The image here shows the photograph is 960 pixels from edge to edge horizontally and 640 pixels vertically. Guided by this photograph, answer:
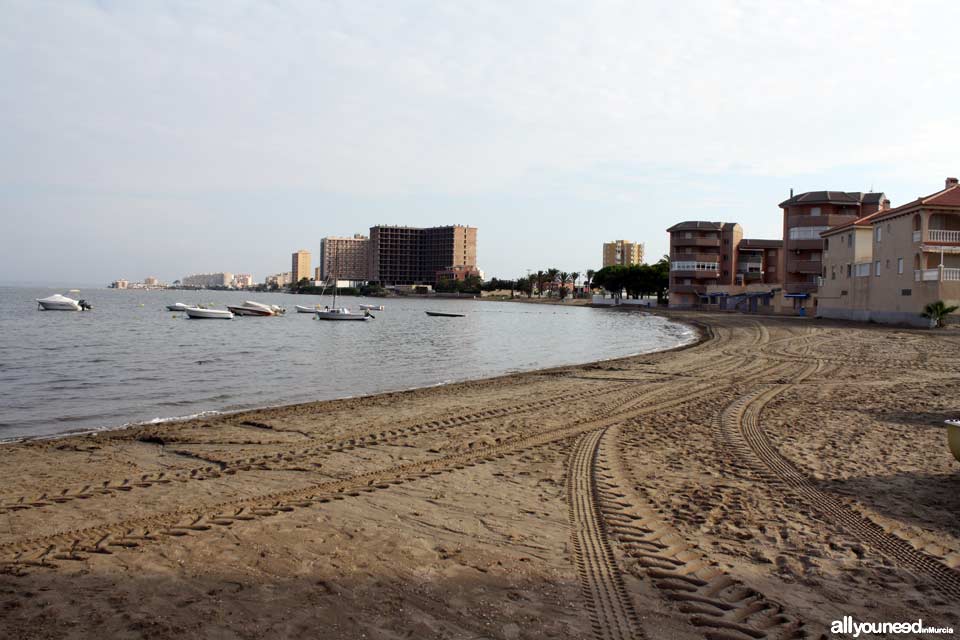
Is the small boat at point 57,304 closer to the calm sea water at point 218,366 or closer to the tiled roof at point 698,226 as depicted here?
the calm sea water at point 218,366

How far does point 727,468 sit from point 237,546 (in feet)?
22.6

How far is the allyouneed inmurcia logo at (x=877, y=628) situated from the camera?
483 centimetres

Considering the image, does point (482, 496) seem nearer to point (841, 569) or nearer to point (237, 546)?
point (237, 546)

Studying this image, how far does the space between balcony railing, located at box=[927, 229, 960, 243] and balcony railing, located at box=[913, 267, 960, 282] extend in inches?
84.1

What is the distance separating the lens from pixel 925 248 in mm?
43812

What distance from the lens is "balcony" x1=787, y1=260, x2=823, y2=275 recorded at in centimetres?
7656

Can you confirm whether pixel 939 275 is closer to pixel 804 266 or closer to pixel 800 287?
pixel 800 287

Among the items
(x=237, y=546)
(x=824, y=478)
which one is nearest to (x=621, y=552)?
(x=237, y=546)

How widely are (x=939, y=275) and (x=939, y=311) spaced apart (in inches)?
114

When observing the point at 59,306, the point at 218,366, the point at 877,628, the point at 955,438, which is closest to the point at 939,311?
the point at 955,438

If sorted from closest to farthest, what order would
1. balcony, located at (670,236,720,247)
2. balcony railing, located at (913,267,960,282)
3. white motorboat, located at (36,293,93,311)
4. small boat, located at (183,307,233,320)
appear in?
balcony railing, located at (913,267,960,282), small boat, located at (183,307,233,320), white motorboat, located at (36,293,93,311), balcony, located at (670,236,720,247)

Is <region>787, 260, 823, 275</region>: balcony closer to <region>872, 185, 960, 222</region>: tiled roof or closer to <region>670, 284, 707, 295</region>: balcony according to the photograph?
<region>670, 284, 707, 295</region>: balcony

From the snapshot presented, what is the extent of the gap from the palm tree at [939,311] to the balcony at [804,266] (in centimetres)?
3553

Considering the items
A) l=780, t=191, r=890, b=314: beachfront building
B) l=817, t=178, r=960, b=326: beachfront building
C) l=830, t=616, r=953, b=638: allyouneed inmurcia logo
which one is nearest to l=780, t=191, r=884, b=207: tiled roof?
l=780, t=191, r=890, b=314: beachfront building
